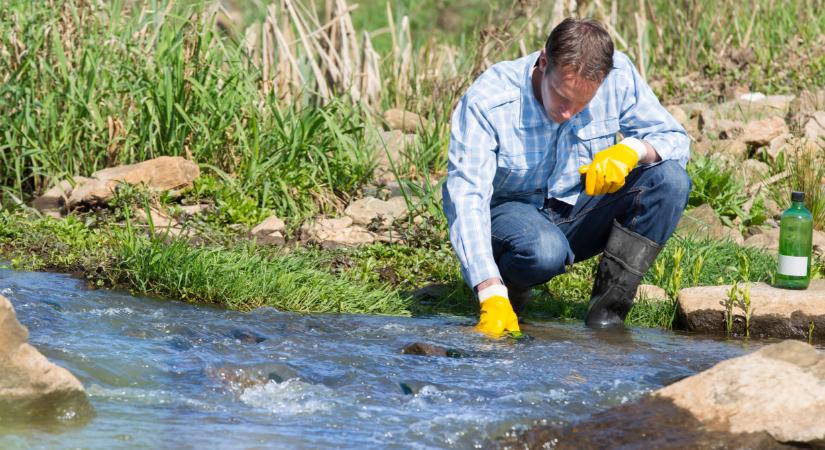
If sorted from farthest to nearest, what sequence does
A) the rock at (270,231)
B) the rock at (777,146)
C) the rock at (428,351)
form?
the rock at (777,146) → the rock at (270,231) → the rock at (428,351)

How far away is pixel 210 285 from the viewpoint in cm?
509

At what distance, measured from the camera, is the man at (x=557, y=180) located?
4.50 m

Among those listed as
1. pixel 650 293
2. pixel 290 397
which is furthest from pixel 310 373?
pixel 650 293

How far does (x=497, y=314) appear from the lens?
4445 millimetres

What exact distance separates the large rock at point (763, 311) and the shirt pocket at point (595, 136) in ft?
2.67

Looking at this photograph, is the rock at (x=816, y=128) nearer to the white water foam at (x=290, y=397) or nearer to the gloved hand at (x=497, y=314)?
the gloved hand at (x=497, y=314)

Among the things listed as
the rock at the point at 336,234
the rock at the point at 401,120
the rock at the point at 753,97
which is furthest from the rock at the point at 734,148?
the rock at the point at 336,234

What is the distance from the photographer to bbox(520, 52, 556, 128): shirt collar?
15.4ft

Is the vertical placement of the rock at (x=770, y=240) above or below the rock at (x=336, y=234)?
below

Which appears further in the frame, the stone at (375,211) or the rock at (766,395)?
the stone at (375,211)

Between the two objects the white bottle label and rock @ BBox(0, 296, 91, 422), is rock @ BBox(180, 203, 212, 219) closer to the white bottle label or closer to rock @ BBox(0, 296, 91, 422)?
rock @ BBox(0, 296, 91, 422)

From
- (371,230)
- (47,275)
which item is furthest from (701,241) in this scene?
(47,275)

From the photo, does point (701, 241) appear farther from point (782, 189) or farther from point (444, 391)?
point (444, 391)

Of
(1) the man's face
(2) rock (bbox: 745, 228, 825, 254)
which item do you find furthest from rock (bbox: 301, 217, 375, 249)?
(2) rock (bbox: 745, 228, 825, 254)
